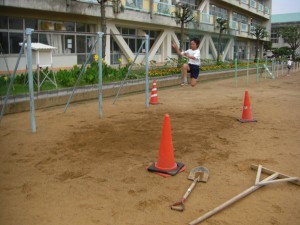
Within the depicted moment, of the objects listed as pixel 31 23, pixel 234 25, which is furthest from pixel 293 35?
pixel 31 23

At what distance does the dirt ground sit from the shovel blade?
88 mm

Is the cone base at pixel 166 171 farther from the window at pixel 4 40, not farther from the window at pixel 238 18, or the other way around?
the window at pixel 238 18

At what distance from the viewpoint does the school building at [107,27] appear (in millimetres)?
16297

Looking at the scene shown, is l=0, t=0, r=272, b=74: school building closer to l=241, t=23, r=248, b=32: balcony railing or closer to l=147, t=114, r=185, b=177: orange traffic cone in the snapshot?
l=241, t=23, r=248, b=32: balcony railing

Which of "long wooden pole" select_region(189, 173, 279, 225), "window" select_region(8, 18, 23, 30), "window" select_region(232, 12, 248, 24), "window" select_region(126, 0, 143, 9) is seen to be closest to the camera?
"long wooden pole" select_region(189, 173, 279, 225)

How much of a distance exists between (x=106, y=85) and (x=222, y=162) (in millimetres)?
7483

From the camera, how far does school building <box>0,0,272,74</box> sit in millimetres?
16297

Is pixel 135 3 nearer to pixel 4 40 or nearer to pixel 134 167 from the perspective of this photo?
pixel 4 40

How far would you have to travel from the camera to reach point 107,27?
2134cm

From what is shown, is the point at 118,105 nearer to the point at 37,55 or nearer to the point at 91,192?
the point at 37,55

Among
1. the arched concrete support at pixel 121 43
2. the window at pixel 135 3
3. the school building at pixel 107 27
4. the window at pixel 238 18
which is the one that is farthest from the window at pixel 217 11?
the arched concrete support at pixel 121 43

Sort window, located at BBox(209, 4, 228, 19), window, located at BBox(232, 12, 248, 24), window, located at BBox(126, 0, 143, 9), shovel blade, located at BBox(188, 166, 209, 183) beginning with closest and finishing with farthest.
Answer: shovel blade, located at BBox(188, 166, 209, 183) → window, located at BBox(126, 0, 143, 9) → window, located at BBox(209, 4, 228, 19) → window, located at BBox(232, 12, 248, 24)

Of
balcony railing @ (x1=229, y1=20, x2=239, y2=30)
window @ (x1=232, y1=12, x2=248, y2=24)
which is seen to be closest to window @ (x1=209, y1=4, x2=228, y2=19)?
balcony railing @ (x1=229, y1=20, x2=239, y2=30)

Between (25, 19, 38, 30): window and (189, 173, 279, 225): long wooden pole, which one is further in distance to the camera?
(25, 19, 38, 30): window
